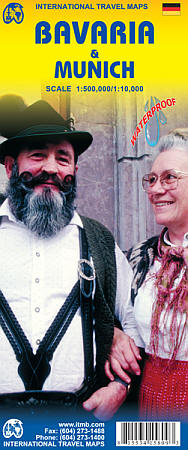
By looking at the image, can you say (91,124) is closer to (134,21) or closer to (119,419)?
(134,21)

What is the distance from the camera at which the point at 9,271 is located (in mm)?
1452

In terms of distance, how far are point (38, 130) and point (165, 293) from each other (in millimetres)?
667

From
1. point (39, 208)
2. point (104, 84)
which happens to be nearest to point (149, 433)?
point (39, 208)

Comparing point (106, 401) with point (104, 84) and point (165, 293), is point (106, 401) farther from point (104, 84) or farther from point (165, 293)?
point (104, 84)

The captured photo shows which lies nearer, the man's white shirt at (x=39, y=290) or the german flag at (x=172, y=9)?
the man's white shirt at (x=39, y=290)

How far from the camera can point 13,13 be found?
1508mm

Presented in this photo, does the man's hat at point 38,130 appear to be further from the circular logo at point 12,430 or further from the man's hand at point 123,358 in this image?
the circular logo at point 12,430

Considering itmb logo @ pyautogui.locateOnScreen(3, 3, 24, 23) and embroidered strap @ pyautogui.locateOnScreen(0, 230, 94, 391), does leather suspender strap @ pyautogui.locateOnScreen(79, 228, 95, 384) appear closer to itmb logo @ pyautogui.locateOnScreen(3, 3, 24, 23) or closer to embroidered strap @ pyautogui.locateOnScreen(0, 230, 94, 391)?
embroidered strap @ pyautogui.locateOnScreen(0, 230, 94, 391)

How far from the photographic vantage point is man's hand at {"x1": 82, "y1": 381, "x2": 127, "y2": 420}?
1464 millimetres

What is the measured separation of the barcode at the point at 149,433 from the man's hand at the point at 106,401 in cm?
5

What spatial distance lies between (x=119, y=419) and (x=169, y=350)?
29 cm

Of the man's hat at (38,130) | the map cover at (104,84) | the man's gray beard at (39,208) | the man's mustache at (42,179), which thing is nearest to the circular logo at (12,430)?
the map cover at (104,84)

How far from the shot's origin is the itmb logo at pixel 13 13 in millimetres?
1508

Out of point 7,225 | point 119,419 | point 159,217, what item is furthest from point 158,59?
point 119,419
